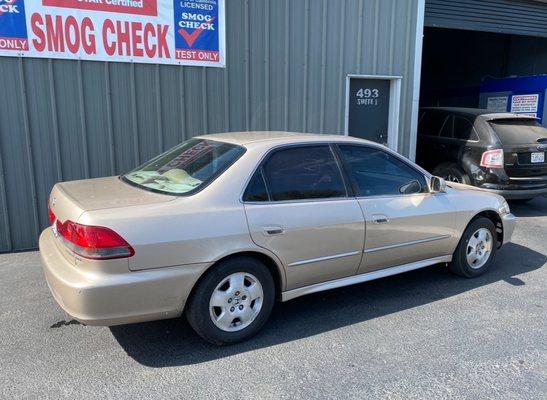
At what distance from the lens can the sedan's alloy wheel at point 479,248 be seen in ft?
16.1

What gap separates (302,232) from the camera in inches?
144

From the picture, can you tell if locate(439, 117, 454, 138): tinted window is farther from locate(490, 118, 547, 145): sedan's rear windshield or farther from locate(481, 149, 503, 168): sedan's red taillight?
locate(481, 149, 503, 168): sedan's red taillight

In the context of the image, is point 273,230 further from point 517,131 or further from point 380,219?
point 517,131

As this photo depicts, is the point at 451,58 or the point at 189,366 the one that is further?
the point at 451,58

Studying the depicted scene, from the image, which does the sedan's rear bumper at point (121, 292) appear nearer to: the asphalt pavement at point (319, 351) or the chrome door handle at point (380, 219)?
the asphalt pavement at point (319, 351)

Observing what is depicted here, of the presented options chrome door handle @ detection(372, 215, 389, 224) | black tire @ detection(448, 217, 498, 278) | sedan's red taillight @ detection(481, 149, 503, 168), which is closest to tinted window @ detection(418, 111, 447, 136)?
sedan's red taillight @ detection(481, 149, 503, 168)

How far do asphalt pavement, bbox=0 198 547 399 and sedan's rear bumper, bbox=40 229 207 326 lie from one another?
416 millimetres

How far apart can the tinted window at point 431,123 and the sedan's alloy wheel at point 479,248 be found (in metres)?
4.29

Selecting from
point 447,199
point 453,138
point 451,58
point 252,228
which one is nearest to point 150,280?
point 252,228

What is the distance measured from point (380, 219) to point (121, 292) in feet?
7.26

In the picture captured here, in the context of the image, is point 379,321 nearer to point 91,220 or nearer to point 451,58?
point 91,220

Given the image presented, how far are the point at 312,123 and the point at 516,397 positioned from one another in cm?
540

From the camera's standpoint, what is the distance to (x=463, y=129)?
8.25 metres

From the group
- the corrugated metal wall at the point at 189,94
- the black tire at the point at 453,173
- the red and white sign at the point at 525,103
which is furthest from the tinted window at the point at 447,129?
the red and white sign at the point at 525,103
